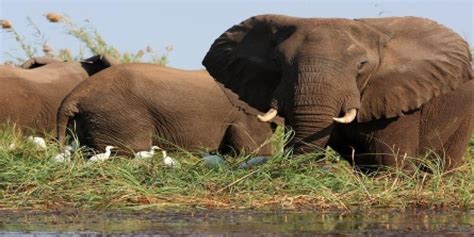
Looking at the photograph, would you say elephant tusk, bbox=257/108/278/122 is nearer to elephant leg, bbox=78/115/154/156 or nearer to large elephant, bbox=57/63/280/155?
large elephant, bbox=57/63/280/155

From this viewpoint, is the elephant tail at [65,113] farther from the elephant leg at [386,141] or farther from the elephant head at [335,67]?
the elephant leg at [386,141]

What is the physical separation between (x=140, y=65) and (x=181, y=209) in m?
5.50

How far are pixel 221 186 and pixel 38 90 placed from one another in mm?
7200

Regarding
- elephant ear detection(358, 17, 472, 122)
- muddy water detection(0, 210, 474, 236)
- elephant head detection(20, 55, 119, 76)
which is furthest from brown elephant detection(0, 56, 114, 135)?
muddy water detection(0, 210, 474, 236)

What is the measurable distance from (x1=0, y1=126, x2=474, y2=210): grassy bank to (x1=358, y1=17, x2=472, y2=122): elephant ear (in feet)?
1.82

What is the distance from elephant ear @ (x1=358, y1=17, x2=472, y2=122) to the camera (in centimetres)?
1162

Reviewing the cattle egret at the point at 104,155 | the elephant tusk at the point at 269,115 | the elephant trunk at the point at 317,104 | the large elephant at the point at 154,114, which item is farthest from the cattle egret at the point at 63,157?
the large elephant at the point at 154,114

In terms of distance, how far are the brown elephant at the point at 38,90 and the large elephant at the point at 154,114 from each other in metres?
1.65

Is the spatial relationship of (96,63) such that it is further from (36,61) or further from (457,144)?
(457,144)

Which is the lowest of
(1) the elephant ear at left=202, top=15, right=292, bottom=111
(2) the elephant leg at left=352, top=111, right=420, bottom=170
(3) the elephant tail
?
(3) the elephant tail

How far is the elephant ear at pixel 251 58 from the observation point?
474 inches

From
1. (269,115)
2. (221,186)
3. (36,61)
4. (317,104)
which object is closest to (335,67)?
(317,104)

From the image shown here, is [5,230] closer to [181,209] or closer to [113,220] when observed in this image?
[113,220]

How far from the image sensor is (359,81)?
1145 cm
